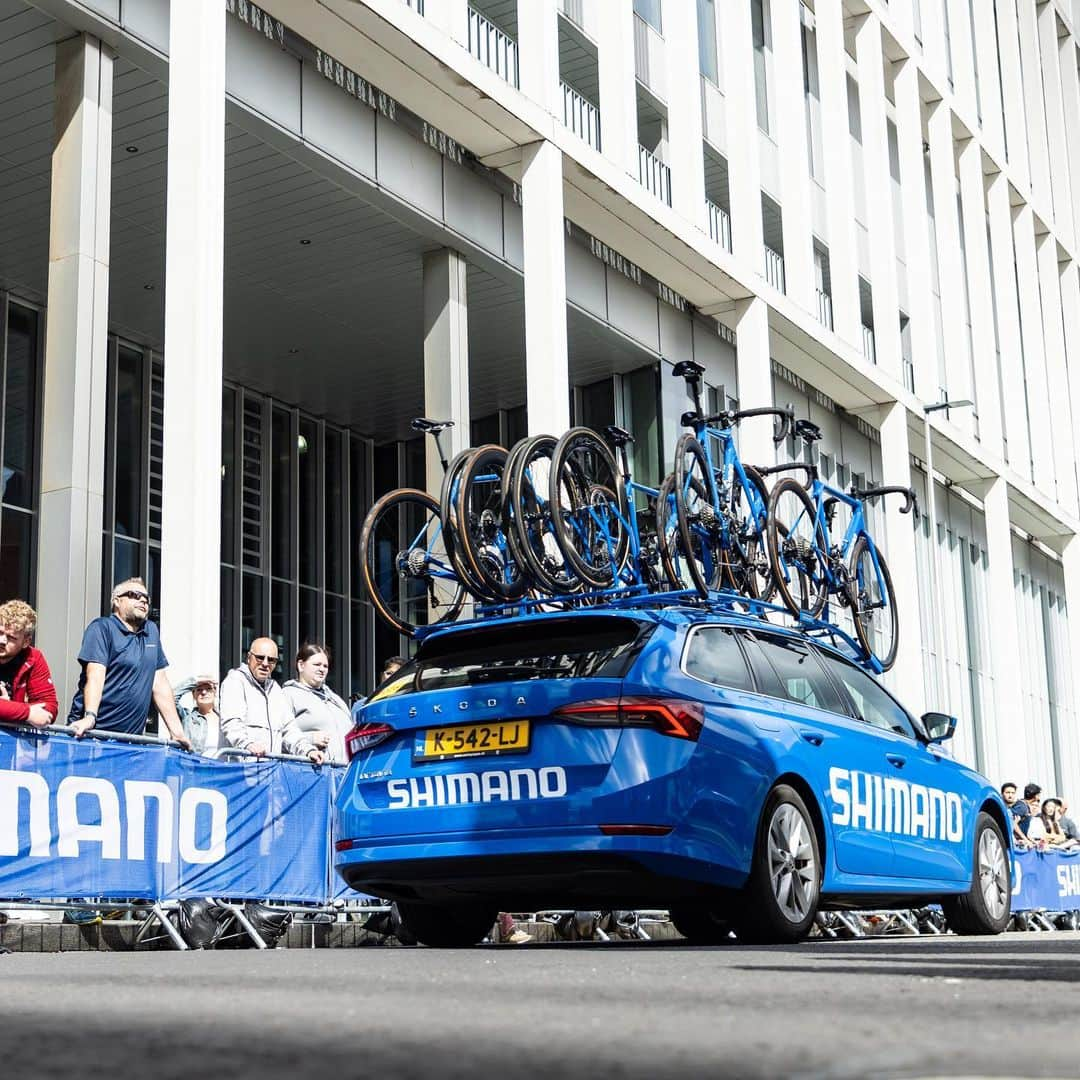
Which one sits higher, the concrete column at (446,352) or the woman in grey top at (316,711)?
the concrete column at (446,352)

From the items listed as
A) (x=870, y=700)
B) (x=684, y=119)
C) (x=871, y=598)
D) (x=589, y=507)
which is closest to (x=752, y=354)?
(x=684, y=119)

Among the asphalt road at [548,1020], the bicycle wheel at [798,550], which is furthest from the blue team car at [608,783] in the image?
the bicycle wheel at [798,550]

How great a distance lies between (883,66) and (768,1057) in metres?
30.4

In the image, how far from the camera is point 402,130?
1934 centimetres

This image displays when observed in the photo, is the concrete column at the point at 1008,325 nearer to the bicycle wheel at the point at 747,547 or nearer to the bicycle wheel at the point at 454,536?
the bicycle wheel at the point at 747,547

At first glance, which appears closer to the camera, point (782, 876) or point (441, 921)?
point (782, 876)

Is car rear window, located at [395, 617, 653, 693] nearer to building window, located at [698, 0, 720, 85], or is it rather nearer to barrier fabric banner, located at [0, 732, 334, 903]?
barrier fabric banner, located at [0, 732, 334, 903]

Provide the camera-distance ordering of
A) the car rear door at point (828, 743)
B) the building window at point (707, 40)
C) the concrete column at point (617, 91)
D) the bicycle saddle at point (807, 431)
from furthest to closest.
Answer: the building window at point (707, 40) < the concrete column at point (617, 91) < the bicycle saddle at point (807, 431) < the car rear door at point (828, 743)

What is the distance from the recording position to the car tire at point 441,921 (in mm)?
8742

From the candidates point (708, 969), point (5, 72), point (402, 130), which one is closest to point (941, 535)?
point (402, 130)

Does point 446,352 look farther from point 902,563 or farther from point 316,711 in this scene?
point 902,563

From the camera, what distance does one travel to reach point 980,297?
35.0 m

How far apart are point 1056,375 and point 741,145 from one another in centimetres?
1668

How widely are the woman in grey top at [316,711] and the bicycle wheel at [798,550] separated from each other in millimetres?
3294
